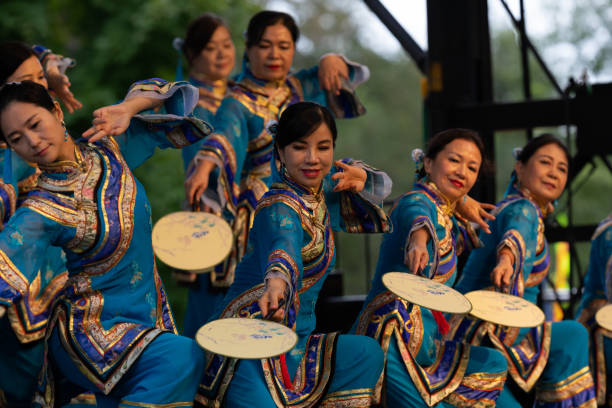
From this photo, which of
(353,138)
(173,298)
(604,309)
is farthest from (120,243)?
(353,138)

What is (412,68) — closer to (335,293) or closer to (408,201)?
(335,293)

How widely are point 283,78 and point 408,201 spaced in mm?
1013

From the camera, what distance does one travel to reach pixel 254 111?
373 cm

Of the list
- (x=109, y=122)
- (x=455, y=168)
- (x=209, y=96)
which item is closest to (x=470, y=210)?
(x=455, y=168)

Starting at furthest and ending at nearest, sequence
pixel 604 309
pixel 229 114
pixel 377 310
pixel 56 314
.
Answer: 1. pixel 229 114
2. pixel 604 309
3. pixel 377 310
4. pixel 56 314

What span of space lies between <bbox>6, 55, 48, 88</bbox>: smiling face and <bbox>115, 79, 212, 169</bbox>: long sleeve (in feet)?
2.05

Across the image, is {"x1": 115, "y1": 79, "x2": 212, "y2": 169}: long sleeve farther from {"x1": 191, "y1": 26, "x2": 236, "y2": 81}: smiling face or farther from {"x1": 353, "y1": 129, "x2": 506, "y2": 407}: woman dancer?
{"x1": 191, "y1": 26, "x2": 236, "y2": 81}: smiling face

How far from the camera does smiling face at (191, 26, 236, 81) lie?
4.27m

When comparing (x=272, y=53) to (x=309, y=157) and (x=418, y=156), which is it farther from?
(x=309, y=157)

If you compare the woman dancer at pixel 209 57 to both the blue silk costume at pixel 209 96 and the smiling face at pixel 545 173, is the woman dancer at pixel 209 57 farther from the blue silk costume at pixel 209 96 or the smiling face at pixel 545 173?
the smiling face at pixel 545 173

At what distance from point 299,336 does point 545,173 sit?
140 cm

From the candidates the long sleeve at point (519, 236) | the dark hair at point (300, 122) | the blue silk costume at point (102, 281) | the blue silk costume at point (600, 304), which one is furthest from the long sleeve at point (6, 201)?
the blue silk costume at point (600, 304)

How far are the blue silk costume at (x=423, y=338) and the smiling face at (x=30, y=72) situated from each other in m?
1.42

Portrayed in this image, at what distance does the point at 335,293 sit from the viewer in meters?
4.54
